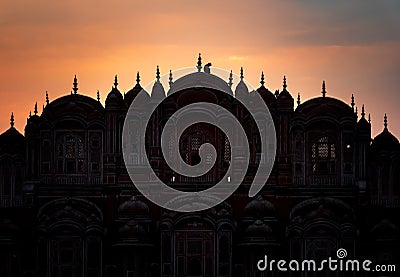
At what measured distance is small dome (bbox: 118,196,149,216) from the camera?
5162 centimetres

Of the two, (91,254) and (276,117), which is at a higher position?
(276,117)

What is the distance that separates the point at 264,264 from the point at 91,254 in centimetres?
621

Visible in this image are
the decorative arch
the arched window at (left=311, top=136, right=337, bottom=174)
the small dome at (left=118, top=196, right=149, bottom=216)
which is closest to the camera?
the small dome at (left=118, top=196, right=149, bottom=216)

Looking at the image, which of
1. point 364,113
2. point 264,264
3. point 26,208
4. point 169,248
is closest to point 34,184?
point 26,208

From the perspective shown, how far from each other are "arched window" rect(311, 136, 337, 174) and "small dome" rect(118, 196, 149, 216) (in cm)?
659

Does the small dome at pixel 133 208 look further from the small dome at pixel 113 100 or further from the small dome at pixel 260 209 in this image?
the small dome at pixel 113 100

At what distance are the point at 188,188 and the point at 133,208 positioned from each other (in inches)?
90.0

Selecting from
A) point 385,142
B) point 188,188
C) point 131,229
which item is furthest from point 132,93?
point 385,142

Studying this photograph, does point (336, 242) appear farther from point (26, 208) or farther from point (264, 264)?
point (26, 208)

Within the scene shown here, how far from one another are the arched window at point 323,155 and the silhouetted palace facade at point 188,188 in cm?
4

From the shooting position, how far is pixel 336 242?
170 feet

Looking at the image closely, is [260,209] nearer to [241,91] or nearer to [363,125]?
[241,91]

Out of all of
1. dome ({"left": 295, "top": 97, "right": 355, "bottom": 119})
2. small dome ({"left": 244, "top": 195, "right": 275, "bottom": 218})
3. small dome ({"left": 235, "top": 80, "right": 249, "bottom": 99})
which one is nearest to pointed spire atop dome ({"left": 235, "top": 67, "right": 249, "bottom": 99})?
small dome ({"left": 235, "top": 80, "right": 249, "bottom": 99})

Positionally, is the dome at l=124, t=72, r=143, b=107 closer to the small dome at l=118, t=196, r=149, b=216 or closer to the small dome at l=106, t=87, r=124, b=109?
the small dome at l=106, t=87, r=124, b=109
